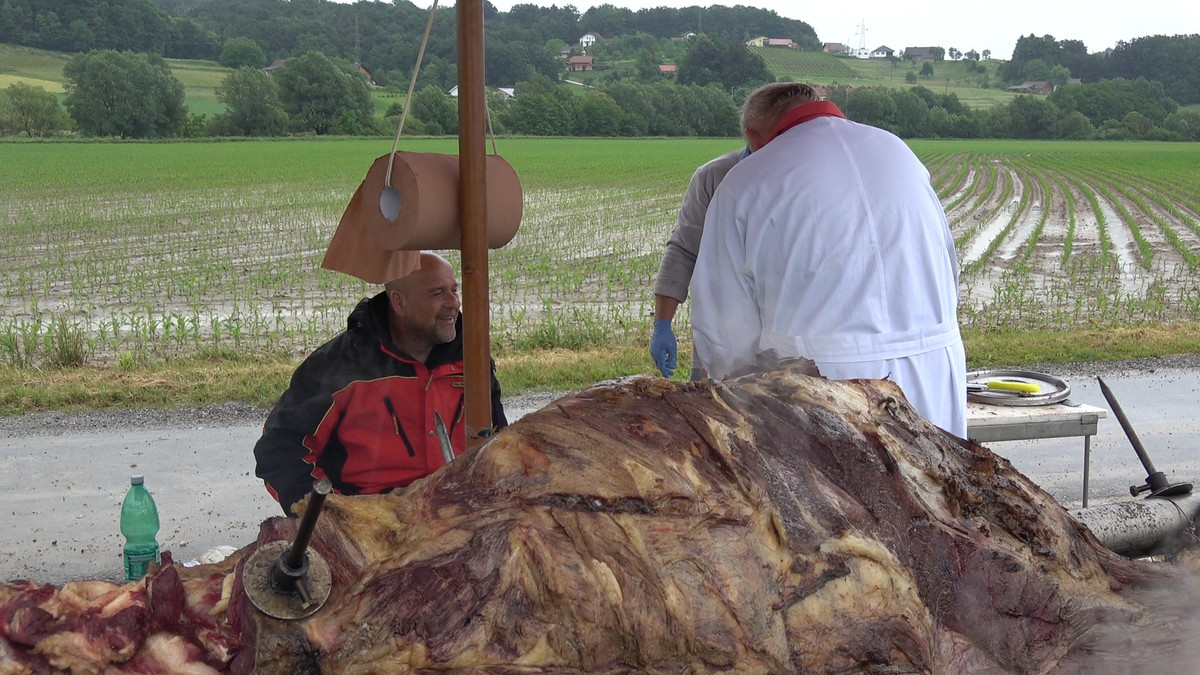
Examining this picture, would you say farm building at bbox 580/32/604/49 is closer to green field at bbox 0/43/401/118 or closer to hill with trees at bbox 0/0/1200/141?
hill with trees at bbox 0/0/1200/141

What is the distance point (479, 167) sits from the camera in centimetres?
235

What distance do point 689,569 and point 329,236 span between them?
52.2ft

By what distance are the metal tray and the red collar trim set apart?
1.76m

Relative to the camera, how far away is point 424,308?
325 centimetres

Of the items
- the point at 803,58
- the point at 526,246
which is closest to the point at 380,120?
the point at 526,246

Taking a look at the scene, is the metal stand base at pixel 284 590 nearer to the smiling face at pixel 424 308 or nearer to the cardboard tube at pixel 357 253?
the cardboard tube at pixel 357 253

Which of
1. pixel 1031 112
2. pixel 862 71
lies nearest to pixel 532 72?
pixel 862 71

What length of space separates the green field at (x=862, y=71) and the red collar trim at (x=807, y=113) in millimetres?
554

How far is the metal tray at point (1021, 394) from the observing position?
4141 millimetres

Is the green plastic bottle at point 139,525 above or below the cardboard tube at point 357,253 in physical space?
below

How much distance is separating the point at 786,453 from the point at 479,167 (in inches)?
41.0

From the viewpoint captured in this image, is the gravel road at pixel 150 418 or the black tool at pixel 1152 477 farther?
the gravel road at pixel 150 418

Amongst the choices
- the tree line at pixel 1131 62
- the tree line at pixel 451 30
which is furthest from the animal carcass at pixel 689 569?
the tree line at pixel 1131 62

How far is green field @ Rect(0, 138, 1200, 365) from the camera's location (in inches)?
364
